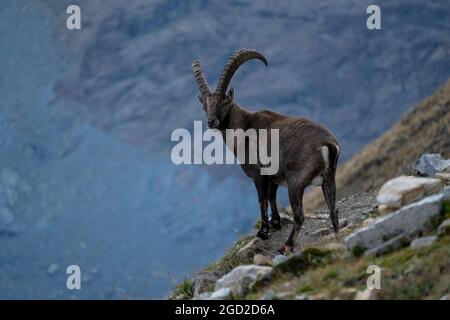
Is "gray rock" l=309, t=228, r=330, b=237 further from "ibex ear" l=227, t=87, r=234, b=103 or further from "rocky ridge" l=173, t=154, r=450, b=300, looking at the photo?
"rocky ridge" l=173, t=154, r=450, b=300

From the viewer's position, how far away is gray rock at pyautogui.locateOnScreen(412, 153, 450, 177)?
742 inches

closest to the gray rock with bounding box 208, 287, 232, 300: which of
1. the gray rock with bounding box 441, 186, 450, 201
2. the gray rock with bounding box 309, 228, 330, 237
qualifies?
the gray rock with bounding box 441, 186, 450, 201

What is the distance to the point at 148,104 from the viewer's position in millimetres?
156375

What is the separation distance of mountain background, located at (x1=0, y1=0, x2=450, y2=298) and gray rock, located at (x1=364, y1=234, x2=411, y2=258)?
339 feet

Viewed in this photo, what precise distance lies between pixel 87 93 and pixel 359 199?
142 meters

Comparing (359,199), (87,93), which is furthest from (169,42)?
(359,199)

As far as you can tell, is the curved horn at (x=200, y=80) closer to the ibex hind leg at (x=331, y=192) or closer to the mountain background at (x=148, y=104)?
the ibex hind leg at (x=331, y=192)

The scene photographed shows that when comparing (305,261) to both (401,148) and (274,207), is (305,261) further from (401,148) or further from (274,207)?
(401,148)

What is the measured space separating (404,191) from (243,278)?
2.48 meters

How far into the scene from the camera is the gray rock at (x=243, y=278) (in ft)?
41.6

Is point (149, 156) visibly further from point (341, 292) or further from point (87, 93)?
point (341, 292)

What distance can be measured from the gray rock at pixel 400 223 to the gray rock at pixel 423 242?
28 cm

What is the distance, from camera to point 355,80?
171750 mm

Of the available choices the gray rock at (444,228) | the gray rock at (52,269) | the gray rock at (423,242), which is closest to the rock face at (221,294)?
the gray rock at (423,242)
